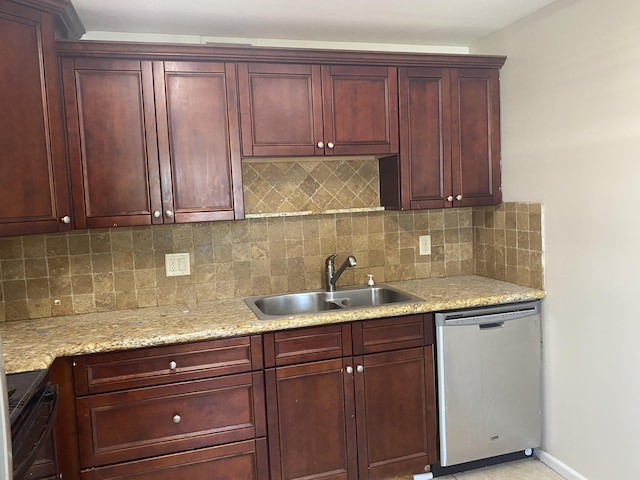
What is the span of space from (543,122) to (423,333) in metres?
1.25

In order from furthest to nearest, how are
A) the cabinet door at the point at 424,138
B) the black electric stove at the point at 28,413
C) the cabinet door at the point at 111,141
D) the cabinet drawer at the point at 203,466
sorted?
the cabinet door at the point at 424,138 → the cabinet door at the point at 111,141 → the cabinet drawer at the point at 203,466 → the black electric stove at the point at 28,413

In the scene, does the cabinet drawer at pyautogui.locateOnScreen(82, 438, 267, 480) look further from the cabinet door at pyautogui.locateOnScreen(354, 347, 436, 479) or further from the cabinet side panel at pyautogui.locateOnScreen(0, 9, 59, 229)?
the cabinet side panel at pyautogui.locateOnScreen(0, 9, 59, 229)

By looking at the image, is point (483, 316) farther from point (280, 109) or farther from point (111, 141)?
point (111, 141)

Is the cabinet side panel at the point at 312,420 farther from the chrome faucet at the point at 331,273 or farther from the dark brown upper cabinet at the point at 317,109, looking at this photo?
the dark brown upper cabinet at the point at 317,109

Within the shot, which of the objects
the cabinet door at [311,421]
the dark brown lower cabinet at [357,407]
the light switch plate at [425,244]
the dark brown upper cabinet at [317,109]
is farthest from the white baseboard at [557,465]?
the dark brown upper cabinet at [317,109]

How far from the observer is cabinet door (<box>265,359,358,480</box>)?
2242 mm

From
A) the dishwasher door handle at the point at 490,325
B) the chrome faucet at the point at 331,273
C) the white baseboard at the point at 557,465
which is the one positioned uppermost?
the chrome faucet at the point at 331,273

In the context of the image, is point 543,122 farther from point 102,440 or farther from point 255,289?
point 102,440

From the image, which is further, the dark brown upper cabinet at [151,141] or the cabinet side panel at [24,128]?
the dark brown upper cabinet at [151,141]

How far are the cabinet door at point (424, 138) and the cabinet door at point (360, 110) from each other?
0.23 ft

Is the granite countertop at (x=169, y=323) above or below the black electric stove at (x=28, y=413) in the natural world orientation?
above

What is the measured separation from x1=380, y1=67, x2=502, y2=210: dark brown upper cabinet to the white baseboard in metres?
1.40

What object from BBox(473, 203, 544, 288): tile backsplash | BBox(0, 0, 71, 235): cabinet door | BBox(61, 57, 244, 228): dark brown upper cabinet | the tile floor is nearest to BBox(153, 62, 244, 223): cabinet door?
BBox(61, 57, 244, 228): dark brown upper cabinet

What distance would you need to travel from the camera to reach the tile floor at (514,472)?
8.24 ft
